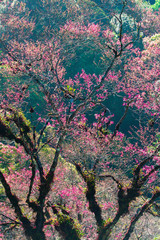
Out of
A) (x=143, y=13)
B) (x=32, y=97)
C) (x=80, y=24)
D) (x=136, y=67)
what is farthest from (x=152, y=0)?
(x=32, y=97)

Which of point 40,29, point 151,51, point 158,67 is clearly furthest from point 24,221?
point 40,29

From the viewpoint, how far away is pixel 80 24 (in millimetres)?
24453

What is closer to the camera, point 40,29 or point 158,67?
point 158,67

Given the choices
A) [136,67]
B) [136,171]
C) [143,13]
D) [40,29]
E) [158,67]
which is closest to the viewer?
[136,171]

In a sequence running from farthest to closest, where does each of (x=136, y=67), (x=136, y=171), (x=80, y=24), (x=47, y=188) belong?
1. (x=80, y=24)
2. (x=136, y=67)
3. (x=136, y=171)
4. (x=47, y=188)

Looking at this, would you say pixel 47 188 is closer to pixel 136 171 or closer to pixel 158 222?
pixel 136 171

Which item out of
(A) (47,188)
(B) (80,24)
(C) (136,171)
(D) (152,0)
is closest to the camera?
(A) (47,188)

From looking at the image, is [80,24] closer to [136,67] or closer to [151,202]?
[136,67]

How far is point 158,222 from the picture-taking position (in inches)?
520

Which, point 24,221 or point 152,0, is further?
point 152,0

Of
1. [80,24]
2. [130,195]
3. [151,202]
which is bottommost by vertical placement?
[151,202]

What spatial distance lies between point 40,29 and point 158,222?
2692cm

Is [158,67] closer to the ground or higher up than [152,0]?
closer to the ground

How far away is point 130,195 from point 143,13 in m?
33.8
